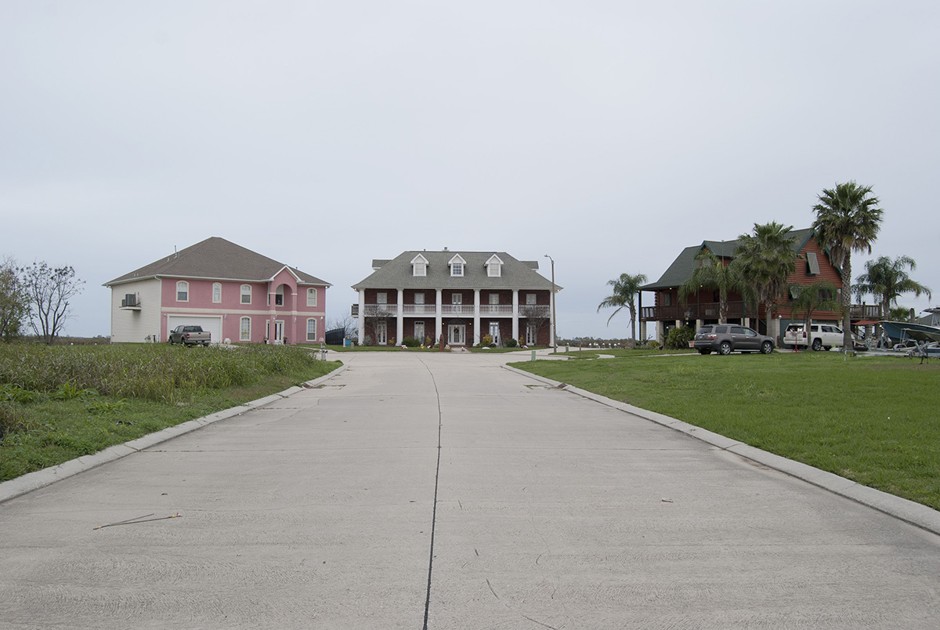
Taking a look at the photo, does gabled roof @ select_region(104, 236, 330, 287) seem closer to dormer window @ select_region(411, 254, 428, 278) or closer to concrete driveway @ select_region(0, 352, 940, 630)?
dormer window @ select_region(411, 254, 428, 278)

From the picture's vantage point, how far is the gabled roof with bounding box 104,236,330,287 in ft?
192

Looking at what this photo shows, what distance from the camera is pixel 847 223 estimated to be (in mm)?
43344

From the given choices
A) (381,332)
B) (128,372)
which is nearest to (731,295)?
(381,332)

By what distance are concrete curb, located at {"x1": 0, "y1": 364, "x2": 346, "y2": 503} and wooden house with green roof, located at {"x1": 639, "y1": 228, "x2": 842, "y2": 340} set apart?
147ft

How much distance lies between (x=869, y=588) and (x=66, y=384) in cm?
1361

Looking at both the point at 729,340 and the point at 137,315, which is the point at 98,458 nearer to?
the point at 729,340

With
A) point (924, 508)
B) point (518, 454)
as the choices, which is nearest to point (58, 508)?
point (518, 454)

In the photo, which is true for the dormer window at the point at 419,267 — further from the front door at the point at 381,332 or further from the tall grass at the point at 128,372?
the tall grass at the point at 128,372

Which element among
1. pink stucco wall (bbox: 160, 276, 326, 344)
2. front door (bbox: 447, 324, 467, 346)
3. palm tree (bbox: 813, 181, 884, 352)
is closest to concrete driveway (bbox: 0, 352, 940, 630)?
palm tree (bbox: 813, 181, 884, 352)

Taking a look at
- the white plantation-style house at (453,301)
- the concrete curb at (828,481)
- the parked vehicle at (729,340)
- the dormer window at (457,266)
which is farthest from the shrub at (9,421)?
the dormer window at (457,266)

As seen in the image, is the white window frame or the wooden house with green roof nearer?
the wooden house with green roof

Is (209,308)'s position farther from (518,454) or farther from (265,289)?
(518,454)

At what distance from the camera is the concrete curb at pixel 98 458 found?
24.0 feet

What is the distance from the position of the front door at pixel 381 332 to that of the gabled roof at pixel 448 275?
3.89 m
